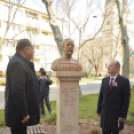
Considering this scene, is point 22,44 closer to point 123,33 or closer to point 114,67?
point 114,67

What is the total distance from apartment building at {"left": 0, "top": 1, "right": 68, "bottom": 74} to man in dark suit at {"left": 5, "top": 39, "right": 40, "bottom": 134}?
20.5 m

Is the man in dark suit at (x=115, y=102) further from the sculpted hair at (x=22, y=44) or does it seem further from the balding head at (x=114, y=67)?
the sculpted hair at (x=22, y=44)

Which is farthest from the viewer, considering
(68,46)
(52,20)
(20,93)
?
(52,20)

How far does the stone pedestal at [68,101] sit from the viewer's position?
360 cm

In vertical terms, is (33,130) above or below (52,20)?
below

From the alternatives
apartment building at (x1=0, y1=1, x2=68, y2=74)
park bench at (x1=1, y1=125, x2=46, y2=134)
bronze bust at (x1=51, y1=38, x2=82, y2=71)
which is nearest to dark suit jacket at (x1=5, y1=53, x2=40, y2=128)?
bronze bust at (x1=51, y1=38, x2=82, y2=71)

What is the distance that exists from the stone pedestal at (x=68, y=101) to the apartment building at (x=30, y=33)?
64.1ft

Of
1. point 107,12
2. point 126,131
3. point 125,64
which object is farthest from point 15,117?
point 107,12

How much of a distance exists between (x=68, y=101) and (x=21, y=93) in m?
1.77

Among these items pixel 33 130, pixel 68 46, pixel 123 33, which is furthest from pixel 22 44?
pixel 123 33

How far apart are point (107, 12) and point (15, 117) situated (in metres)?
10.7

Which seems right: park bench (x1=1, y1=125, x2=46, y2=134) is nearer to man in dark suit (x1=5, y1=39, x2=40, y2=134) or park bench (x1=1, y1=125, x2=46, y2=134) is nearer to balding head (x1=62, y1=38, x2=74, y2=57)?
man in dark suit (x1=5, y1=39, x2=40, y2=134)

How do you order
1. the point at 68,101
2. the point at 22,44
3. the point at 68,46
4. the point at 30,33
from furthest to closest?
the point at 30,33
the point at 68,101
the point at 68,46
the point at 22,44

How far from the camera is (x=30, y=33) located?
72.6 ft
